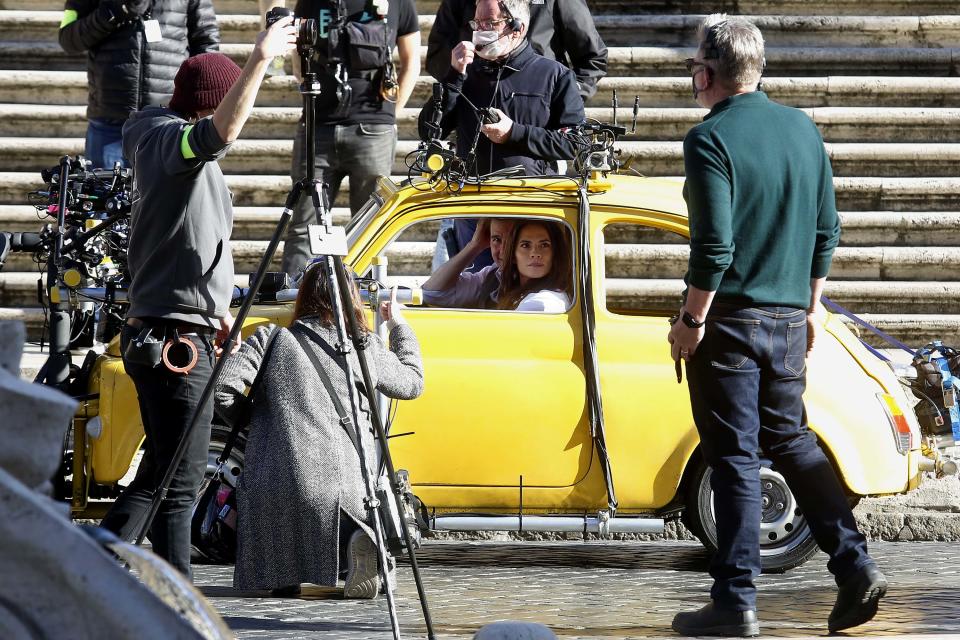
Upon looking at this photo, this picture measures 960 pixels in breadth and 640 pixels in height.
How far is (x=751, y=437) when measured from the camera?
5.86m

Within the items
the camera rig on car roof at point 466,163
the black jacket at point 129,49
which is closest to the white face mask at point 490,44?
the camera rig on car roof at point 466,163

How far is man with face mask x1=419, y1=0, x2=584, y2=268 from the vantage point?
28.3 ft

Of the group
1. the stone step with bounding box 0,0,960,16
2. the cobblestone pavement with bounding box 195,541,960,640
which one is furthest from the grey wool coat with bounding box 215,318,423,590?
the stone step with bounding box 0,0,960,16

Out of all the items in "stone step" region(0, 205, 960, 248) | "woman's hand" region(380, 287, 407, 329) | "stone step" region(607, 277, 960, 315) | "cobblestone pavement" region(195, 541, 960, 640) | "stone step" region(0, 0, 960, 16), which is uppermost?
"stone step" region(0, 0, 960, 16)

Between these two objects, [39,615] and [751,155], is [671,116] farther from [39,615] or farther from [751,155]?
[39,615]

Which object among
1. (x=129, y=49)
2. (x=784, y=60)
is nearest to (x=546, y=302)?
(x=129, y=49)

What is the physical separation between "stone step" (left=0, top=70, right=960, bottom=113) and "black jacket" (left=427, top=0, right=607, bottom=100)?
8.57 feet

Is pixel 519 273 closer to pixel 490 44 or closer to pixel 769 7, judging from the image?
pixel 490 44

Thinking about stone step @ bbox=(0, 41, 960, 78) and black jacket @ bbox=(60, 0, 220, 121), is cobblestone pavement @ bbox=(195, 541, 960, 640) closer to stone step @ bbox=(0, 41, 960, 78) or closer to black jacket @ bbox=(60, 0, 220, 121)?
black jacket @ bbox=(60, 0, 220, 121)

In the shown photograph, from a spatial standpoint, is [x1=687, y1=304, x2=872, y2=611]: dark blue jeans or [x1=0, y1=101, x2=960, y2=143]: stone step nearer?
[x1=687, y1=304, x2=872, y2=611]: dark blue jeans

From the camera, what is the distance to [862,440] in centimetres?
718

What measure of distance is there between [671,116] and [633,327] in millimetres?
5387

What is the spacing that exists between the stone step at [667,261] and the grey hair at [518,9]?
2.84 metres

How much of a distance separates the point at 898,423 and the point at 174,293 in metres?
3.35
